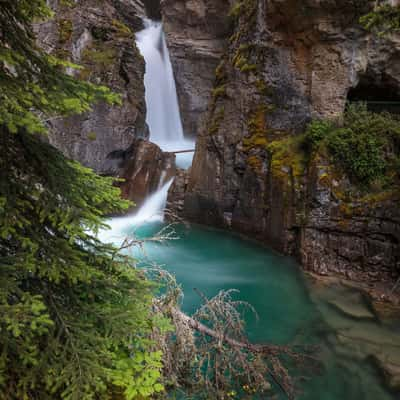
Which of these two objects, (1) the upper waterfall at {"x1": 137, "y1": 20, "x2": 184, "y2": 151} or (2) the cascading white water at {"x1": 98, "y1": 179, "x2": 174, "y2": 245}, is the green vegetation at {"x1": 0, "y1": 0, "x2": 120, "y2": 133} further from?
(1) the upper waterfall at {"x1": 137, "y1": 20, "x2": 184, "y2": 151}

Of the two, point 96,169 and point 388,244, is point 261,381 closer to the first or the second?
point 388,244

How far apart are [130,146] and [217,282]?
8204mm

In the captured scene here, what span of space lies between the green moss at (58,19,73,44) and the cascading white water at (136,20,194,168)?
785 cm

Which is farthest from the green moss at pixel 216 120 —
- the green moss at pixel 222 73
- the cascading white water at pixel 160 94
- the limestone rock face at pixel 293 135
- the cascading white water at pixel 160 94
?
the cascading white water at pixel 160 94

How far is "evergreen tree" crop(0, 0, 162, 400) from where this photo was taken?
1919 mm

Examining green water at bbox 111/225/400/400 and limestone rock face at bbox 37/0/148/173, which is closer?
green water at bbox 111/225/400/400

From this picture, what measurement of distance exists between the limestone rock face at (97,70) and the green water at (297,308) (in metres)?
5.30

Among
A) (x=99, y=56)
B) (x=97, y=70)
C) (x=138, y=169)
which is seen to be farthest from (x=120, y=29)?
(x=138, y=169)

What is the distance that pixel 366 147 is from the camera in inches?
315

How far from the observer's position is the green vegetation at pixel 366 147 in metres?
7.93

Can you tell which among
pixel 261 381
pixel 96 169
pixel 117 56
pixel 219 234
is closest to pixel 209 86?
pixel 117 56

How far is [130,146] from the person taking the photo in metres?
14.1

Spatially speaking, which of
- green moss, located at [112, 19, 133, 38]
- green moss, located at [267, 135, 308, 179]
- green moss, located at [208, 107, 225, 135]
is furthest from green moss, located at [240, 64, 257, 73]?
green moss, located at [112, 19, 133, 38]

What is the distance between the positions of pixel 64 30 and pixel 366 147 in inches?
494
